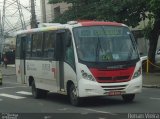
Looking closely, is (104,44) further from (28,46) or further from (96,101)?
(28,46)

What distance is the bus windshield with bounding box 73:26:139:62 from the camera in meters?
16.8

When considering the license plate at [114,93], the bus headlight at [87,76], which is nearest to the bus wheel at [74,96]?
the bus headlight at [87,76]

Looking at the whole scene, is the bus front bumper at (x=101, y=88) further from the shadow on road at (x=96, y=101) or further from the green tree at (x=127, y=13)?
the green tree at (x=127, y=13)

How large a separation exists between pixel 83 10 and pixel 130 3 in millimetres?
4144

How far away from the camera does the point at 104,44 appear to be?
17.1 m

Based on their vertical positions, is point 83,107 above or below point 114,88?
below

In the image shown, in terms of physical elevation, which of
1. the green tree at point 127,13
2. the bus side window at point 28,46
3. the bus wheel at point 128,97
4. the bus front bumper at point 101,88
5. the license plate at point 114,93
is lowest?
the bus wheel at point 128,97

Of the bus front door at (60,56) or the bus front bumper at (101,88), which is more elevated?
the bus front door at (60,56)

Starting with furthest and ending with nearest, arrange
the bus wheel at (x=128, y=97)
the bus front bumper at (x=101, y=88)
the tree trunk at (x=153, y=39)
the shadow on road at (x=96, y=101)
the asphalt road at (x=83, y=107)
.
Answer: the tree trunk at (x=153, y=39)
the bus wheel at (x=128, y=97)
the shadow on road at (x=96, y=101)
the bus front bumper at (x=101, y=88)
the asphalt road at (x=83, y=107)

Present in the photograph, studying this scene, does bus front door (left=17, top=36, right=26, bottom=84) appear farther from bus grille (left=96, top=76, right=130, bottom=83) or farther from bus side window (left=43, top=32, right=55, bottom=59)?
bus grille (left=96, top=76, right=130, bottom=83)

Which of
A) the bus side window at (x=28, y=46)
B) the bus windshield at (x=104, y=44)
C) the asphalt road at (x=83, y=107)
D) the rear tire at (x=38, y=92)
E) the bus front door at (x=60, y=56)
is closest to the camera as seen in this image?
the asphalt road at (x=83, y=107)

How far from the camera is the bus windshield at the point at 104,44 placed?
16.8 meters

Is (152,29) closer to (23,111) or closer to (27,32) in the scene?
(27,32)

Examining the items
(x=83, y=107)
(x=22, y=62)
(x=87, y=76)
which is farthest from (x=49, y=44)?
(x=22, y=62)
